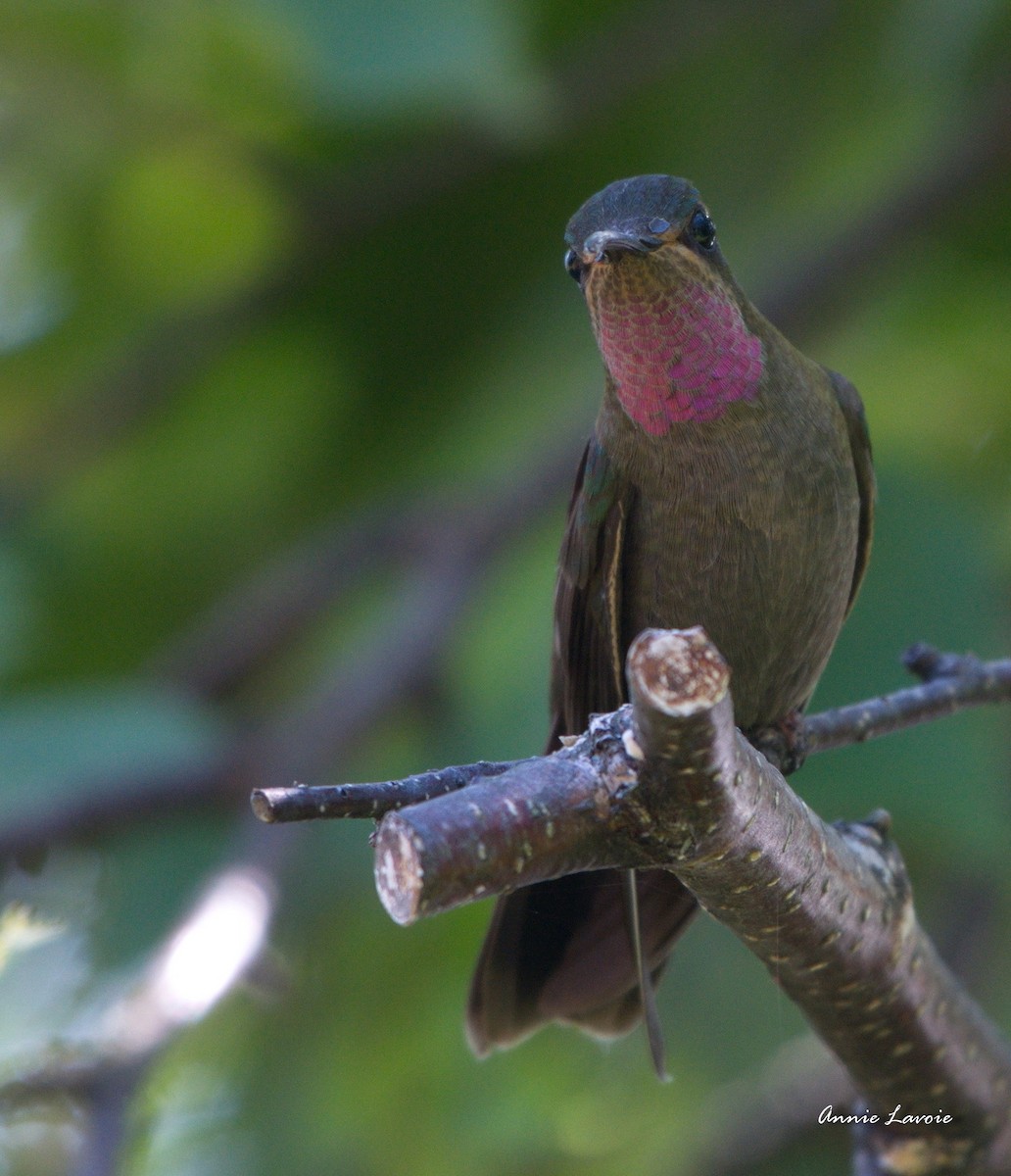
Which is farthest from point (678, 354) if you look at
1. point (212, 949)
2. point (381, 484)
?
point (381, 484)

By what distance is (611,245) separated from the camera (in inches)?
126

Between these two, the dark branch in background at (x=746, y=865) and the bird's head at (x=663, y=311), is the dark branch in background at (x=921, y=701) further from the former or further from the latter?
the bird's head at (x=663, y=311)

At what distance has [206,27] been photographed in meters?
5.41

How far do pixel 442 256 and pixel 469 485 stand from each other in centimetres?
121

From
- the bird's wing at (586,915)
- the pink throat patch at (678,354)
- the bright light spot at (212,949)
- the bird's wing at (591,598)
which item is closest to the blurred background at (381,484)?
the bright light spot at (212,949)

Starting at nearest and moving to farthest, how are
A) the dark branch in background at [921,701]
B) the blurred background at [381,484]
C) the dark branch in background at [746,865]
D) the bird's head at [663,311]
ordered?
the dark branch in background at [746,865] → the dark branch in background at [921,701] → the bird's head at [663,311] → the blurred background at [381,484]

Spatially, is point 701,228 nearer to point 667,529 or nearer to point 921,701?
point 667,529

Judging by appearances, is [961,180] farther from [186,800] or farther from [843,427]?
[186,800]

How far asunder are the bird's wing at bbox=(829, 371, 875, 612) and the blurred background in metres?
1.13

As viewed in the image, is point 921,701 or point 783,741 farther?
point 783,741

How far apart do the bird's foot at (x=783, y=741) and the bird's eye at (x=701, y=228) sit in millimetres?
1064

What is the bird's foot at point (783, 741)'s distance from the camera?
348 cm

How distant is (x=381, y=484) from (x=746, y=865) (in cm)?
483

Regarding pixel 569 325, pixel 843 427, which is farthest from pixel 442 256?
pixel 843 427
